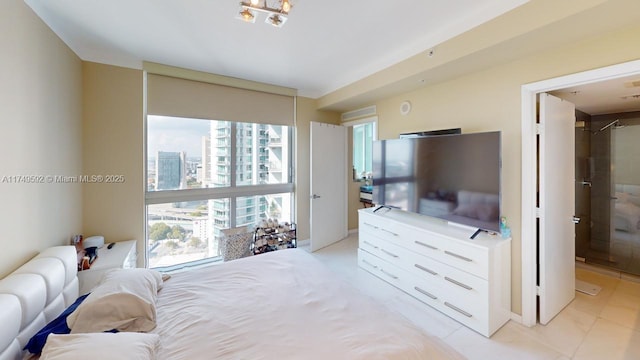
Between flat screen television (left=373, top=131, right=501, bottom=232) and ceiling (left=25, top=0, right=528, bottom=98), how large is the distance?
945mm

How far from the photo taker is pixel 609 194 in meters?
3.29

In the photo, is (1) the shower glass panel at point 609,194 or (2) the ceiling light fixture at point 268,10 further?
(1) the shower glass panel at point 609,194

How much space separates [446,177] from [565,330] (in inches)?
61.3

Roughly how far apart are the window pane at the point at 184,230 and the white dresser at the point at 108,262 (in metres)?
0.34

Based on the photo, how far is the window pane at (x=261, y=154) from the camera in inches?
146

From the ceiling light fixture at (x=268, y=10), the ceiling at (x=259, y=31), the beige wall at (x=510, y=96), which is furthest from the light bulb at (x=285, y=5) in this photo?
the beige wall at (x=510, y=96)

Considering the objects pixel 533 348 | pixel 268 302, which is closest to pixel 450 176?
pixel 533 348

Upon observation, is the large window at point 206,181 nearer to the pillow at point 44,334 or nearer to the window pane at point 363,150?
the window pane at point 363,150

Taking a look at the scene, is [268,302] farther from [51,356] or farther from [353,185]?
[353,185]

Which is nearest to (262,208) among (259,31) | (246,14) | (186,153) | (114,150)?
(186,153)

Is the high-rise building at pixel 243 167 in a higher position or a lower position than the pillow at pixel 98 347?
higher

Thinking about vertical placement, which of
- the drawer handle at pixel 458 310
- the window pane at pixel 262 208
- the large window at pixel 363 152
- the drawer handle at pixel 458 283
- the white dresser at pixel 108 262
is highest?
the large window at pixel 363 152

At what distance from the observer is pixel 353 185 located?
16.4ft

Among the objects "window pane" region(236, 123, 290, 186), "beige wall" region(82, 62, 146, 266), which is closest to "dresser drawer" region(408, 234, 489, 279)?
"window pane" region(236, 123, 290, 186)
